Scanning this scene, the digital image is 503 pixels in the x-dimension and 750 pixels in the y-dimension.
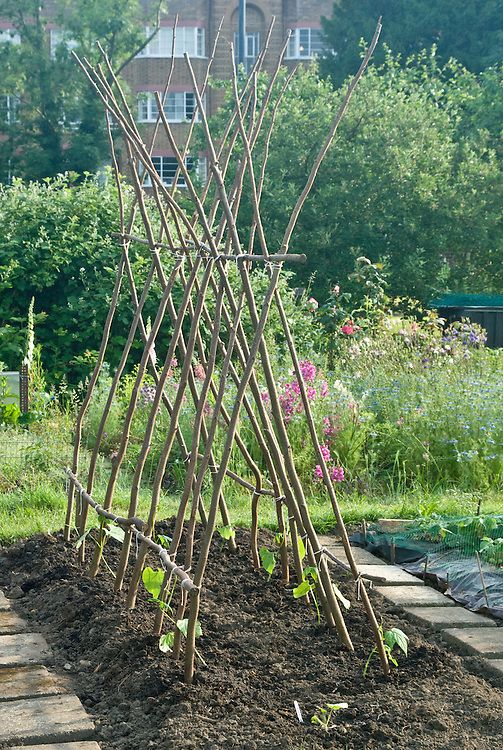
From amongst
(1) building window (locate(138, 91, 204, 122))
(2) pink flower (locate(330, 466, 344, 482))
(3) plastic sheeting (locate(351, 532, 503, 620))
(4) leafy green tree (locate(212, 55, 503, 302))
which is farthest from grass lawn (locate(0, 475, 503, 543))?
(1) building window (locate(138, 91, 204, 122))

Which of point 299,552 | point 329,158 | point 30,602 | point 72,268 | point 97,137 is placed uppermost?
point 97,137

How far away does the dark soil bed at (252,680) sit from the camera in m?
2.44

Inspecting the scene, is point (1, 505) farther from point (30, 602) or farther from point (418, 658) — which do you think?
point (418, 658)

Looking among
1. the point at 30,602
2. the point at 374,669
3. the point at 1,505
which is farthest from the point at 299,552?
the point at 1,505

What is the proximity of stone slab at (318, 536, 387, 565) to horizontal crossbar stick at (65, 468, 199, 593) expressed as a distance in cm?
114

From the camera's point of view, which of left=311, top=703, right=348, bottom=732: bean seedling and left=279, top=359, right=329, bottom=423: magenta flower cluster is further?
left=279, top=359, right=329, bottom=423: magenta flower cluster

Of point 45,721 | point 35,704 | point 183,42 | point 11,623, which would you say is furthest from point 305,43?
point 45,721

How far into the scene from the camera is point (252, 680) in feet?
9.05

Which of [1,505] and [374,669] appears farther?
[1,505]

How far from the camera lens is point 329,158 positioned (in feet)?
47.8

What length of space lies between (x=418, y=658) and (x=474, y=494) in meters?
2.73

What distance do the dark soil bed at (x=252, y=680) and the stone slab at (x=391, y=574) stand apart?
0.36 metres

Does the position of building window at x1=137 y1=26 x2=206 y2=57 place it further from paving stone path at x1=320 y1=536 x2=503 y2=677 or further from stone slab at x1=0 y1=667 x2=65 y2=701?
stone slab at x1=0 y1=667 x2=65 y2=701

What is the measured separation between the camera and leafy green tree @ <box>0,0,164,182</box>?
23797mm
